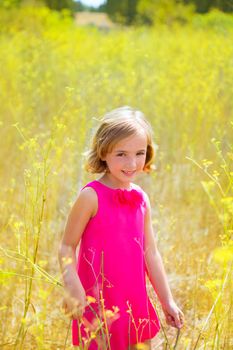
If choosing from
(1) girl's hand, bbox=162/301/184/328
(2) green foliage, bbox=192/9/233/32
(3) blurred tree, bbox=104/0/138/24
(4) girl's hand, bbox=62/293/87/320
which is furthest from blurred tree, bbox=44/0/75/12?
(4) girl's hand, bbox=62/293/87/320

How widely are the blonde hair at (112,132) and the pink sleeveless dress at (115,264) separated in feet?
0.32

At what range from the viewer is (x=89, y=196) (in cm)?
161

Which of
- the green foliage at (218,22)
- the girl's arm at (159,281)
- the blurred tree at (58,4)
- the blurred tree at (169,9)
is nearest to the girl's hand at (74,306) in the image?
the girl's arm at (159,281)

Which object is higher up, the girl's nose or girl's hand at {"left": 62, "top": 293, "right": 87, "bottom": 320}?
the girl's nose

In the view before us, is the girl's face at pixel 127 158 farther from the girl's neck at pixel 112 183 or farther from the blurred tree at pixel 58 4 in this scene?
the blurred tree at pixel 58 4

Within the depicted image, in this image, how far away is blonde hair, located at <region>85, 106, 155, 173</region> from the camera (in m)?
1.67

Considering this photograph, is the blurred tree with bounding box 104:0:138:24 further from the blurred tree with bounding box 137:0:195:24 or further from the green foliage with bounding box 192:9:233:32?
the green foliage with bounding box 192:9:233:32

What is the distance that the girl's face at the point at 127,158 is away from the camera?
1.65 meters

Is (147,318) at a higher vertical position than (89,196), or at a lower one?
lower

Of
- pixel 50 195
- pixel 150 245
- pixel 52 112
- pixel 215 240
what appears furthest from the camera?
pixel 52 112

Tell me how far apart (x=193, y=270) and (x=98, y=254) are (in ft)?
3.45

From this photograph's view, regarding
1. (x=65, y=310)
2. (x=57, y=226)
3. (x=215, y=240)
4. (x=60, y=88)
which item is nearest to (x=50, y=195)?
(x=57, y=226)

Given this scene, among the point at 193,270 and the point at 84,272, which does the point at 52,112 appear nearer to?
the point at 193,270

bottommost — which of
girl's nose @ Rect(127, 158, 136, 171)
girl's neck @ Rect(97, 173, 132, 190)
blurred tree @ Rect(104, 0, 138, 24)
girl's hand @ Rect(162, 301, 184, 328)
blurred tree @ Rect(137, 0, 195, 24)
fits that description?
blurred tree @ Rect(104, 0, 138, 24)
